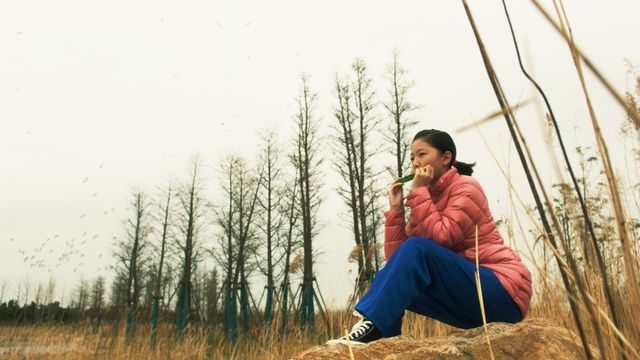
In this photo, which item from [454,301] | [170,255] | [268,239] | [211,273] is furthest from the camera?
[211,273]

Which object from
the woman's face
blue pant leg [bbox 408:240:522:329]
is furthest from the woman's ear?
blue pant leg [bbox 408:240:522:329]

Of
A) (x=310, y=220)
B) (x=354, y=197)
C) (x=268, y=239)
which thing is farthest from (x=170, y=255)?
(x=354, y=197)

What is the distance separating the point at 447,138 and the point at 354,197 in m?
11.3

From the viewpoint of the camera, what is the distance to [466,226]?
1976 millimetres

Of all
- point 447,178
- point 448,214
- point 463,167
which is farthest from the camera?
point 463,167

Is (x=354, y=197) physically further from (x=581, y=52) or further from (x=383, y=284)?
(x=581, y=52)

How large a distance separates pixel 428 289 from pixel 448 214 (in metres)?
0.31

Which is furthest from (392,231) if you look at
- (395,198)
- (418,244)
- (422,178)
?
(418,244)

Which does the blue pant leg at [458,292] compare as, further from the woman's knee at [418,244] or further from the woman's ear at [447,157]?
the woman's ear at [447,157]

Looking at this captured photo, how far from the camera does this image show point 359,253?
10.7 ft

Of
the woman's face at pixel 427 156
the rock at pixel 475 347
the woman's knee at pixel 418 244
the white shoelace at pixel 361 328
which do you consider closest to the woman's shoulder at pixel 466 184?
the woman's face at pixel 427 156

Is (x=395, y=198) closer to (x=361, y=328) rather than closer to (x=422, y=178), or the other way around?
(x=422, y=178)

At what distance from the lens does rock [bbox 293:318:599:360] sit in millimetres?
1775

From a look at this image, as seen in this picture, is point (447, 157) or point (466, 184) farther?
point (447, 157)
